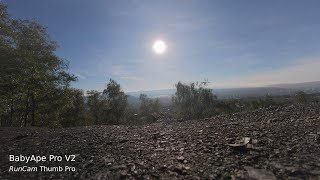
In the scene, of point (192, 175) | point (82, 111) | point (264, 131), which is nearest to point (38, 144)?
point (192, 175)

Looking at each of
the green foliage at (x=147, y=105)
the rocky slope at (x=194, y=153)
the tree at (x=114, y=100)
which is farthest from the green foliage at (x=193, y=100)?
the rocky slope at (x=194, y=153)

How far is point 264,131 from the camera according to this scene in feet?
Result: 33.9

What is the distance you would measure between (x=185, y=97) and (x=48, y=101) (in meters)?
39.2

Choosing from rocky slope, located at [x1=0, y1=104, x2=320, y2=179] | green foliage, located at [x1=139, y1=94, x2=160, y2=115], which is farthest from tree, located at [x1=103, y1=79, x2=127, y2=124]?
rocky slope, located at [x1=0, y1=104, x2=320, y2=179]

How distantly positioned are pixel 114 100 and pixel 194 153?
5815 cm

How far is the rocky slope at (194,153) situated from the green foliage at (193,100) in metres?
51.0

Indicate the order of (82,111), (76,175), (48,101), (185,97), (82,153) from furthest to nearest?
(185,97)
(82,111)
(48,101)
(82,153)
(76,175)

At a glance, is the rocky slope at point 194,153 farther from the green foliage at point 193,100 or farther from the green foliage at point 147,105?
the green foliage at point 147,105

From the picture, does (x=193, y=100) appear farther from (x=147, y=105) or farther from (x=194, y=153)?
(x=194, y=153)

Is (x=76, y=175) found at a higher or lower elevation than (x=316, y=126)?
lower

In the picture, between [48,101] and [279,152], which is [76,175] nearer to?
[279,152]

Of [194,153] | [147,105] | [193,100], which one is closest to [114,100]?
[193,100]

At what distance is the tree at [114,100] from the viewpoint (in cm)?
6550

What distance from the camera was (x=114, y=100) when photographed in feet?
215
